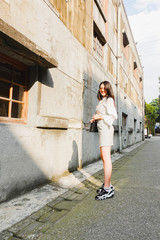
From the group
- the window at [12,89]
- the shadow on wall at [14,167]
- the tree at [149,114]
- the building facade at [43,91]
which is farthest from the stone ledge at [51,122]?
the tree at [149,114]

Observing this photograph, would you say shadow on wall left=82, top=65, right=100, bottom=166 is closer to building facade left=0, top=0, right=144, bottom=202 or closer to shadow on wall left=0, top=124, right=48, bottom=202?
building facade left=0, top=0, right=144, bottom=202

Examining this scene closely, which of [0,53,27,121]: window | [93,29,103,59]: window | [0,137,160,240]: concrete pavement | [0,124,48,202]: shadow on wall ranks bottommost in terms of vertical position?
[0,137,160,240]: concrete pavement

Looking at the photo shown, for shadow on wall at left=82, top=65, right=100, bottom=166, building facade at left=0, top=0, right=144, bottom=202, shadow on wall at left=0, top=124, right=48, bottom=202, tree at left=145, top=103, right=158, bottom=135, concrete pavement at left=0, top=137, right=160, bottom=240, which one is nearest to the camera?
concrete pavement at left=0, top=137, right=160, bottom=240

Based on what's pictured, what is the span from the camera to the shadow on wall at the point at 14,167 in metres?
2.62

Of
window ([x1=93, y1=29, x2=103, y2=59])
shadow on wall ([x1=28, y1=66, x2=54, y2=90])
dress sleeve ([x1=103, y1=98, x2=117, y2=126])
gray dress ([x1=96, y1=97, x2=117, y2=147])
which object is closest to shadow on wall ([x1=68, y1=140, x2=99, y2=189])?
gray dress ([x1=96, y1=97, x2=117, y2=147])

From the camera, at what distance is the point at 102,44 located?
8031mm

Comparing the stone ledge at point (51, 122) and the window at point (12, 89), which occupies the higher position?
the window at point (12, 89)

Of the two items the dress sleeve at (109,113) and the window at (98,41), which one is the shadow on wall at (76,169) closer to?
the dress sleeve at (109,113)

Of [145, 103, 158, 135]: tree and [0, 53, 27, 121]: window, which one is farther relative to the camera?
[145, 103, 158, 135]: tree

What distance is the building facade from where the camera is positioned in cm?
276

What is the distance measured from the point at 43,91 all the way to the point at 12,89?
0.62m

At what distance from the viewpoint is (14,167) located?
9.23ft

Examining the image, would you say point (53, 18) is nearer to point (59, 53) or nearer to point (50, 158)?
point (59, 53)

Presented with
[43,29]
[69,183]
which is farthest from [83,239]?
[43,29]
